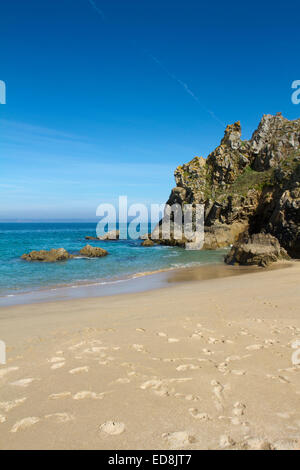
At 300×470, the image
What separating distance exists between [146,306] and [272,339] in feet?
15.0

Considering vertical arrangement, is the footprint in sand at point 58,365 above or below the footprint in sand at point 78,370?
below

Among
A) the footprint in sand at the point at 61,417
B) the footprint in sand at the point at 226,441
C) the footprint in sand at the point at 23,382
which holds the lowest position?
the footprint in sand at the point at 23,382

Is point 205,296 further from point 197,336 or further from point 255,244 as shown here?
point 255,244

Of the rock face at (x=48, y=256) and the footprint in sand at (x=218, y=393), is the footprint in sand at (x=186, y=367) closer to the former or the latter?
the footprint in sand at (x=218, y=393)

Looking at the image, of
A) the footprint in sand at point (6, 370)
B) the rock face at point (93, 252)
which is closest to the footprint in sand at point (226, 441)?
the footprint in sand at point (6, 370)

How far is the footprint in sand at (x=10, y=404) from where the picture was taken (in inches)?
138

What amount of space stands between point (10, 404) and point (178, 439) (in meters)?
2.21

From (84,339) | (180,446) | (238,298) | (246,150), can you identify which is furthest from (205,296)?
(246,150)

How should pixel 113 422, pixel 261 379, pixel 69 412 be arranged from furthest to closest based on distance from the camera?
pixel 261 379 < pixel 69 412 < pixel 113 422

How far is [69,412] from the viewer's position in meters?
3.38

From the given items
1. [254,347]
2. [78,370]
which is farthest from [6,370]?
[254,347]

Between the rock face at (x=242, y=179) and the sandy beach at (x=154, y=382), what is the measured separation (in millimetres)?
24963

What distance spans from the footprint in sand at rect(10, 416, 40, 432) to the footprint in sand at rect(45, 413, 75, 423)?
14cm

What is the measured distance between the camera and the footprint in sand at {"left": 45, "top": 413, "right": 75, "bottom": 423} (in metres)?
3.22
